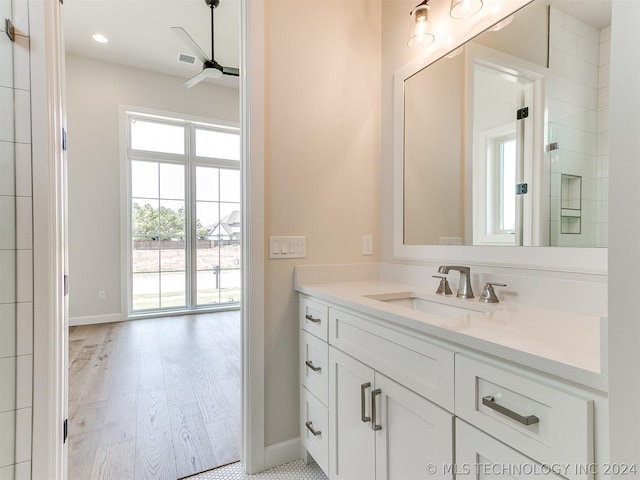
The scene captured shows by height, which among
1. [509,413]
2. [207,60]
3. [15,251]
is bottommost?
[509,413]

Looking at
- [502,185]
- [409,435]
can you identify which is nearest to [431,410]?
[409,435]

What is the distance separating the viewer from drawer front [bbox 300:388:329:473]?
1.37 metres

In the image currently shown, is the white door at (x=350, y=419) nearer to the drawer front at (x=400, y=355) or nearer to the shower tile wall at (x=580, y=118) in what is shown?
the drawer front at (x=400, y=355)

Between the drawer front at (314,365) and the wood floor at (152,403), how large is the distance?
23.5 inches

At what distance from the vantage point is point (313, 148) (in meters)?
1.67

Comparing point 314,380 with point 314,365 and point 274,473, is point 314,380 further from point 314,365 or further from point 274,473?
point 274,473

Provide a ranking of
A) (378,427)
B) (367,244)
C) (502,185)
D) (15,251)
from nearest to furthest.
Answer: (378,427) → (15,251) → (502,185) → (367,244)

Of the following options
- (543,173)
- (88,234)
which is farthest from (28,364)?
(88,234)

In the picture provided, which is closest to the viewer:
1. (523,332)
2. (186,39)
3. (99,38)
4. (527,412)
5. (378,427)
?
(527,412)

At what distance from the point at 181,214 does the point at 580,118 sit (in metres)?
4.47

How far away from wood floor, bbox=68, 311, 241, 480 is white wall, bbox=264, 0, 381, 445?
0.52m

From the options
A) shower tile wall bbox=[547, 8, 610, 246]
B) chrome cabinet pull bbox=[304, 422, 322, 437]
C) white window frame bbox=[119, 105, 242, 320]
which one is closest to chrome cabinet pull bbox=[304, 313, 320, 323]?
chrome cabinet pull bbox=[304, 422, 322, 437]

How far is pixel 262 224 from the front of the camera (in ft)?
5.03

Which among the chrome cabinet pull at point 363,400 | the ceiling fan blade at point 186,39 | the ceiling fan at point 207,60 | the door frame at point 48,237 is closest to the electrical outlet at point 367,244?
the chrome cabinet pull at point 363,400
